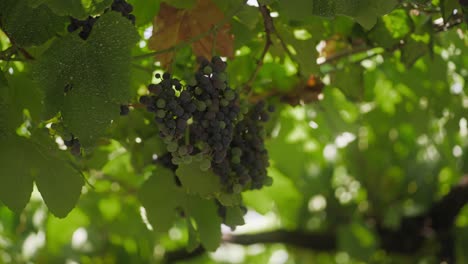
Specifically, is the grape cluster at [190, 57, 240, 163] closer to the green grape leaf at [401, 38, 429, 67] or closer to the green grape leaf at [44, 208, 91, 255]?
the green grape leaf at [401, 38, 429, 67]

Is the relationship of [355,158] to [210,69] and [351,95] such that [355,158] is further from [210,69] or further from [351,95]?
[210,69]

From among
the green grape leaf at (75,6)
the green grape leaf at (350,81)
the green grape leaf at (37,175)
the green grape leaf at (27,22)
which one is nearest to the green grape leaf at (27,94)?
the green grape leaf at (37,175)

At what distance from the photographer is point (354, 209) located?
2664 millimetres

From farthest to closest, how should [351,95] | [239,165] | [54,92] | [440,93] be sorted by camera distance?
[440,93] → [351,95] → [239,165] → [54,92]

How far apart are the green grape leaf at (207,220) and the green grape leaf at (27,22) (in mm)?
488

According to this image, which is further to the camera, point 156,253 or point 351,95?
point 156,253

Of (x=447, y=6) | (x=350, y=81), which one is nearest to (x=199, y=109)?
(x=447, y=6)

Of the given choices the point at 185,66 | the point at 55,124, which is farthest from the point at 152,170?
the point at 55,124

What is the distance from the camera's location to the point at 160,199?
4.66 feet

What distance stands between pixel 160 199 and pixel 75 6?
0.54 m

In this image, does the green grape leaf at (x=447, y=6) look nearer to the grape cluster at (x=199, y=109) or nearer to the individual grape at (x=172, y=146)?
the grape cluster at (x=199, y=109)

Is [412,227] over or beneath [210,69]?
beneath

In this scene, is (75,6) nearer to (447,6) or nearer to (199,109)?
(199,109)

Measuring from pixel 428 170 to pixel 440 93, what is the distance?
2.58ft
